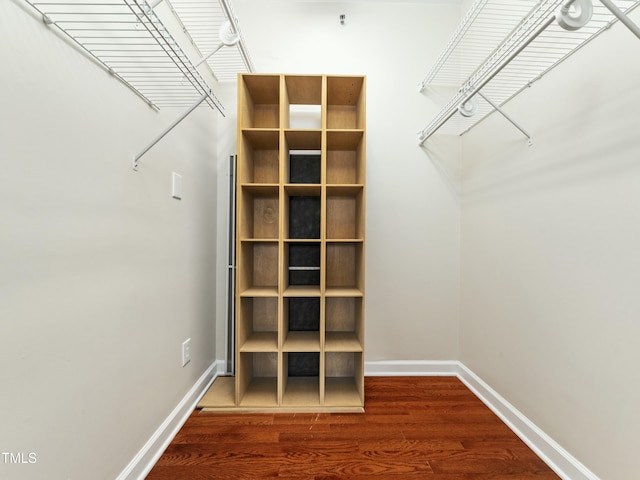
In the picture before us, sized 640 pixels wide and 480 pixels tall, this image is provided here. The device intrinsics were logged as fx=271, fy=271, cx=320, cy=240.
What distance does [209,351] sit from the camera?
6.03ft

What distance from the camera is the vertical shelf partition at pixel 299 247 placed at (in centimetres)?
155

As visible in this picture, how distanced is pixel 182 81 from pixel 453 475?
2.07 metres

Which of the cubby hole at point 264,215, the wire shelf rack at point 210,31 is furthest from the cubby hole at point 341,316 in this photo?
the wire shelf rack at point 210,31

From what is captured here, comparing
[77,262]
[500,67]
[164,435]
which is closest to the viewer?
[77,262]

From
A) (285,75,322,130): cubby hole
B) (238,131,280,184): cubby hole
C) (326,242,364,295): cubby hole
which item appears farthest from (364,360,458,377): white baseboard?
(285,75,322,130): cubby hole

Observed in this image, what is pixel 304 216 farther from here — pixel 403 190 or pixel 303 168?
pixel 403 190

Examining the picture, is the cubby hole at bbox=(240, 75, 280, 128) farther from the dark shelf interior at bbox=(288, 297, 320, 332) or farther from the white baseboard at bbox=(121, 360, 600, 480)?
the white baseboard at bbox=(121, 360, 600, 480)

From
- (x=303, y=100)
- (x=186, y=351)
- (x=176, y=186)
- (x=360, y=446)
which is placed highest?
(x=303, y=100)

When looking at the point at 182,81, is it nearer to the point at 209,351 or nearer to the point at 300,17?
the point at 300,17

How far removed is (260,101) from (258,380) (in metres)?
1.86

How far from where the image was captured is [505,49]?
105 cm

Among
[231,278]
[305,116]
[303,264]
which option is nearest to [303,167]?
[305,116]

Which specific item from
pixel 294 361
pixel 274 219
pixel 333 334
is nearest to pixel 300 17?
pixel 274 219

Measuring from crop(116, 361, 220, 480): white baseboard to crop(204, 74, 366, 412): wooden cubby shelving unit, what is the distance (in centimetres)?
14
